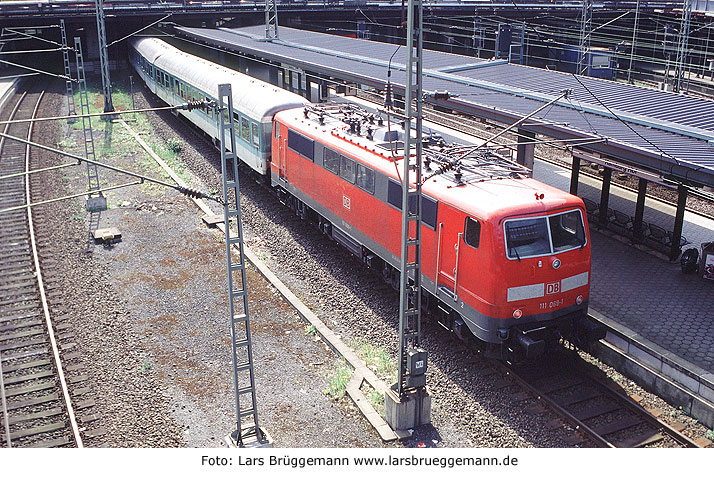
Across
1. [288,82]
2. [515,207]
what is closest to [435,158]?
[515,207]

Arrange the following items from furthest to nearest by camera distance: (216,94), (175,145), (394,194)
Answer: (175,145) → (216,94) → (394,194)

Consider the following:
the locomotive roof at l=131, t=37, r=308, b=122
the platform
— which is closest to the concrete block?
the platform

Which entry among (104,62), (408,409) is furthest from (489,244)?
(104,62)

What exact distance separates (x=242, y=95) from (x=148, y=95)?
22.2 metres

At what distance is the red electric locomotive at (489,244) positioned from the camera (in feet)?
39.1

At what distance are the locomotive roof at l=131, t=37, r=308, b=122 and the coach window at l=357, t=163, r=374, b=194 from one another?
245 inches

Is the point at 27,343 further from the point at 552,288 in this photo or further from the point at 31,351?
the point at 552,288

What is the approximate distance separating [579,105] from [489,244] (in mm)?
7284

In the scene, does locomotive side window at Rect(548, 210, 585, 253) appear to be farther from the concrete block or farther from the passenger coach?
the passenger coach

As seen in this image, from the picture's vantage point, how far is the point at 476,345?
44.1 feet

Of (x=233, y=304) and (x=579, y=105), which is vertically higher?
(x=579, y=105)

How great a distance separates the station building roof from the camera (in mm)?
13430

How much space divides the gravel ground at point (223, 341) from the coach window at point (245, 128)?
108 inches

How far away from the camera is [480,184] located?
13.1m
